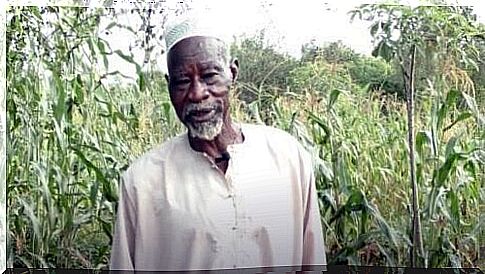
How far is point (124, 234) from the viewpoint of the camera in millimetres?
3191

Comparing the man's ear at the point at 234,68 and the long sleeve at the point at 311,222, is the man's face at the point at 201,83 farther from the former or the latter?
the long sleeve at the point at 311,222

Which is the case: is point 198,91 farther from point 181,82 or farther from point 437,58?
point 437,58

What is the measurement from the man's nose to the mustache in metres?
0.02

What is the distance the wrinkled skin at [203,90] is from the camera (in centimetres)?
314

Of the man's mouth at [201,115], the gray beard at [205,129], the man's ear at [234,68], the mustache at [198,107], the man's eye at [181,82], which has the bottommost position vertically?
the gray beard at [205,129]

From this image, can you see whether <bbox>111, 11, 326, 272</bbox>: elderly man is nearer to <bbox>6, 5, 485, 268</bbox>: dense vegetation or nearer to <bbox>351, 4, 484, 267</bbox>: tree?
<bbox>6, 5, 485, 268</bbox>: dense vegetation

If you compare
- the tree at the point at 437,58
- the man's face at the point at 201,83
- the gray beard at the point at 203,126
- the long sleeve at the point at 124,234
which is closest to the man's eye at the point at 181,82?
the man's face at the point at 201,83

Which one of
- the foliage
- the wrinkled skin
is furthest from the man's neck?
the foliage

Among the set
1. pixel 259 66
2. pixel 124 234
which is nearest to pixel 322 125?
pixel 259 66

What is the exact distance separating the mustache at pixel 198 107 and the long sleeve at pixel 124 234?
393mm

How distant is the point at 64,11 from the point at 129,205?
0.91 meters

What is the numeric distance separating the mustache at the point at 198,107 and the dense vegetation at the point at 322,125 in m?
0.07

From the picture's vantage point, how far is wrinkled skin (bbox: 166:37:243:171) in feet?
10.3

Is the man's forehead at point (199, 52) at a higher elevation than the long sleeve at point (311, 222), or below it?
higher
